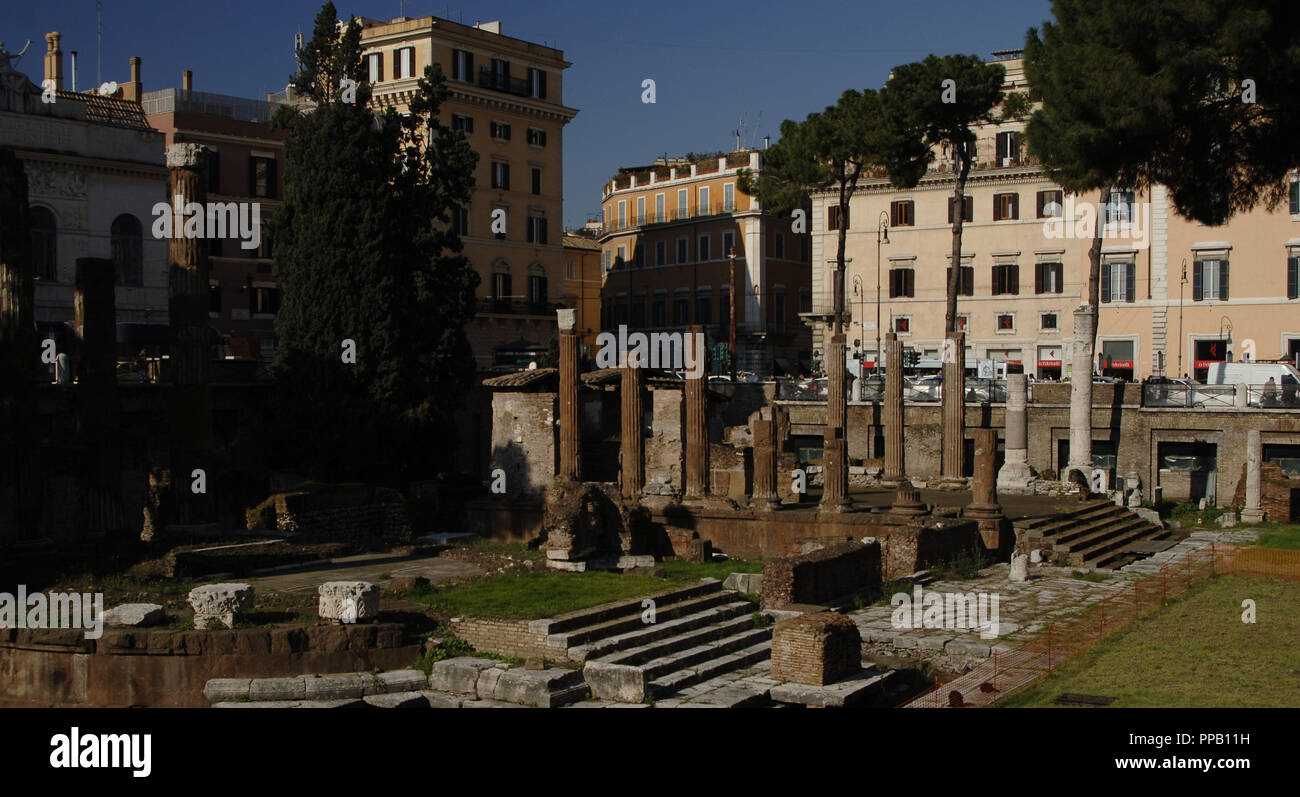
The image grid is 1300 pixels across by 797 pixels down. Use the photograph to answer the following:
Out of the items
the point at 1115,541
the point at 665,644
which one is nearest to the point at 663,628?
the point at 665,644

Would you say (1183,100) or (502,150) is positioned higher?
(502,150)

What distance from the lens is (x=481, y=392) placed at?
1585 inches

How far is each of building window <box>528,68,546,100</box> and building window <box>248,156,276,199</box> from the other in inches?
415

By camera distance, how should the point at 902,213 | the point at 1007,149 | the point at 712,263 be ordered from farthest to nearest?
the point at 712,263
the point at 902,213
the point at 1007,149

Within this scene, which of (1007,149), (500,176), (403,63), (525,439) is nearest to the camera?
(525,439)

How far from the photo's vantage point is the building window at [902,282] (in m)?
48.9

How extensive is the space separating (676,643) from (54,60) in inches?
1338

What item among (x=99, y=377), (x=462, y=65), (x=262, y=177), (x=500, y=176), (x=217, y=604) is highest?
(x=462, y=65)

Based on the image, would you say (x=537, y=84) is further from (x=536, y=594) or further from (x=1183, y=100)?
(x=536, y=594)

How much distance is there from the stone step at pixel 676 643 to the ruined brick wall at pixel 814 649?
155cm

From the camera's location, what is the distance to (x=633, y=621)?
1614cm
